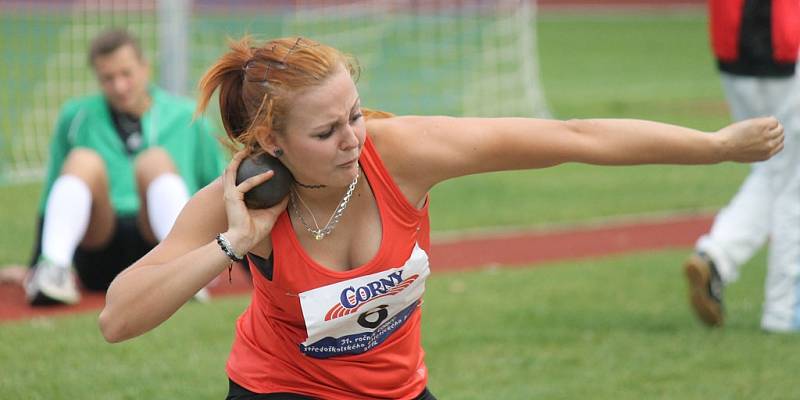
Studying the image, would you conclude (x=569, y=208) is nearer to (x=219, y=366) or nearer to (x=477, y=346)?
(x=477, y=346)

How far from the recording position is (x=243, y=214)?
3.26 metres

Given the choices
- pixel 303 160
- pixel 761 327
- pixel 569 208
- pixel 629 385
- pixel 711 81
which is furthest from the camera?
pixel 711 81

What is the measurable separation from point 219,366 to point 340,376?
2081 mm

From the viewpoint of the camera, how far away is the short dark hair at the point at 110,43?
22.5ft

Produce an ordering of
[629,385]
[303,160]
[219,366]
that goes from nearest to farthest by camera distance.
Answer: [303,160] < [629,385] < [219,366]

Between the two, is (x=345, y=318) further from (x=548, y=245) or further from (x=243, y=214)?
(x=548, y=245)

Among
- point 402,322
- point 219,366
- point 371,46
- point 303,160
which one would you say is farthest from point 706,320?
point 371,46

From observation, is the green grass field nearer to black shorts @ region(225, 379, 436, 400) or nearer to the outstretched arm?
black shorts @ region(225, 379, 436, 400)

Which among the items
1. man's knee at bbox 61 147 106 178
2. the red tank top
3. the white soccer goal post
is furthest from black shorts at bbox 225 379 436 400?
the white soccer goal post

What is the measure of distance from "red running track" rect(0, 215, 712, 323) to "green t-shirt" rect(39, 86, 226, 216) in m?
0.68

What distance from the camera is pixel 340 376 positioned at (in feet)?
11.7

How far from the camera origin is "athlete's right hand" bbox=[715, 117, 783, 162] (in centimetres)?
356

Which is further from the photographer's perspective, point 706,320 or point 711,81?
point 711,81

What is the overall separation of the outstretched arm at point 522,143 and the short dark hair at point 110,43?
3.71 meters
